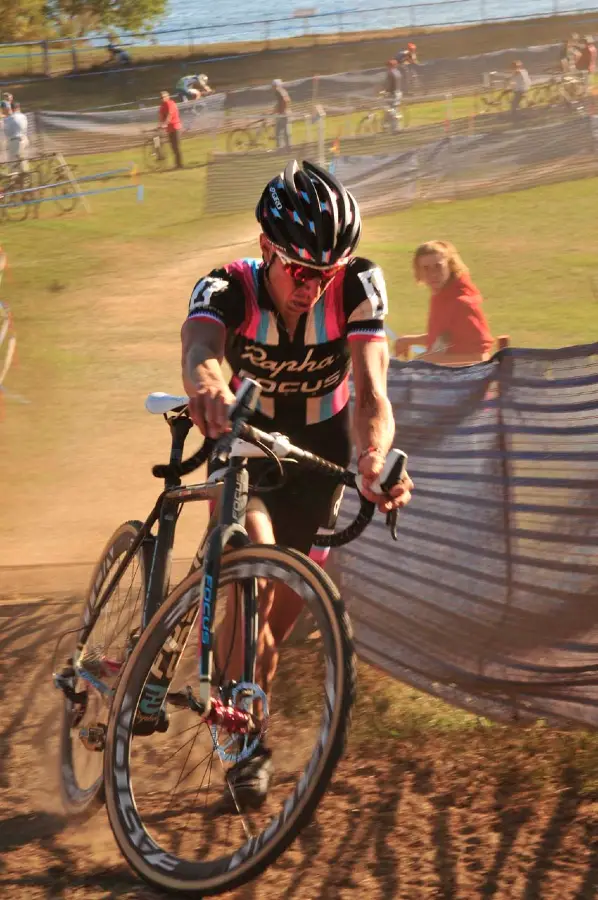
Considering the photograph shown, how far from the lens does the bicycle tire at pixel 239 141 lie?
25.3 meters

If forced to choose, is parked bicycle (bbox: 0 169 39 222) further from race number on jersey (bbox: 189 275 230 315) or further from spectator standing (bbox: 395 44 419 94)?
race number on jersey (bbox: 189 275 230 315)

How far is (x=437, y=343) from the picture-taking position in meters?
9.08

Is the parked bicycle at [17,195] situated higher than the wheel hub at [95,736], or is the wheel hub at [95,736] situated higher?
the parked bicycle at [17,195]

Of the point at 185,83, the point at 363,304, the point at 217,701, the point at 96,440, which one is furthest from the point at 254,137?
the point at 217,701

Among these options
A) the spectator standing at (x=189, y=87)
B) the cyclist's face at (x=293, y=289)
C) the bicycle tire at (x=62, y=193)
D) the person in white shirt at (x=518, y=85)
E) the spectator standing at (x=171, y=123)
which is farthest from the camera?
the spectator standing at (x=189, y=87)

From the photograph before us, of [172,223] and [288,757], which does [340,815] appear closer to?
[288,757]

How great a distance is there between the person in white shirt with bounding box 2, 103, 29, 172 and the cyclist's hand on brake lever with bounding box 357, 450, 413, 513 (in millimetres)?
19531

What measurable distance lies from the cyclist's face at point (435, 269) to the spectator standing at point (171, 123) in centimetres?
1707

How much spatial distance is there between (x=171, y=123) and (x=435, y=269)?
1736cm

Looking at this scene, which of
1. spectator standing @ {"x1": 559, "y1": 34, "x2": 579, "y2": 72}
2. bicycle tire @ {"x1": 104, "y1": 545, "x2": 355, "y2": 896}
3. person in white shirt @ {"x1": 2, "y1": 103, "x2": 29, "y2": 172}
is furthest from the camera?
spectator standing @ {"x1": 559, "y1": 34, "x2": 579, "y2": 72}

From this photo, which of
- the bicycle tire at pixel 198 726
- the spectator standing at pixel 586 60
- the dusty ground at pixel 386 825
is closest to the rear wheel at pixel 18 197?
the spectator standing at pixel 586 60

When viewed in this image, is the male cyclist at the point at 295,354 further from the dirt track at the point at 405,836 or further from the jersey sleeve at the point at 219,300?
the dirt track at the point at 405,836

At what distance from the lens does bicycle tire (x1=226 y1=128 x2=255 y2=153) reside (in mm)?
25344

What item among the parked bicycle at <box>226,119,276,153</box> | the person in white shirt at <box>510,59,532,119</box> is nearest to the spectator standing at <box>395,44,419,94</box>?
the person in white shirt at <box>510,59,532,119</box>
